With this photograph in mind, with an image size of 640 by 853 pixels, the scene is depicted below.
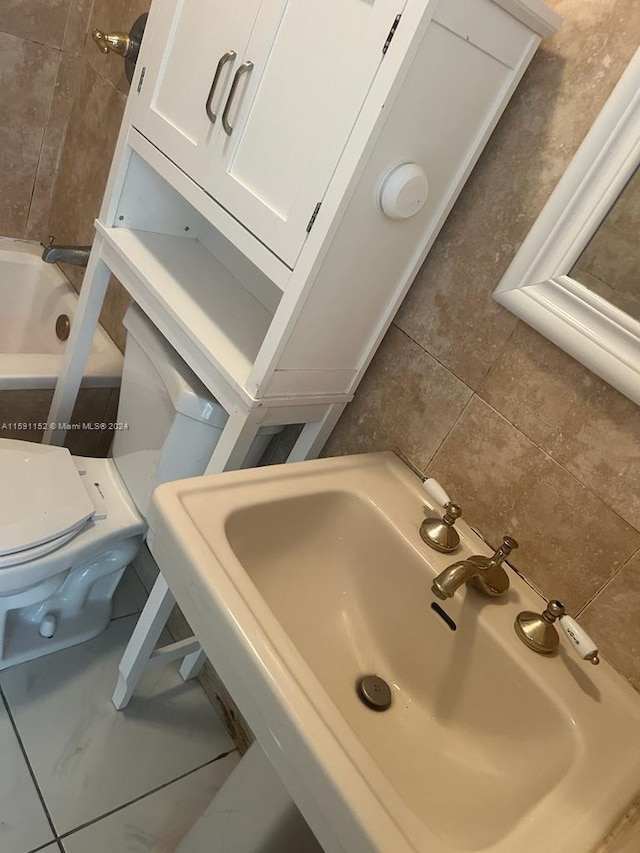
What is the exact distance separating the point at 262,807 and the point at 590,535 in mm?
683

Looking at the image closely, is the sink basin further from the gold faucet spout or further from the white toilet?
the white toilet

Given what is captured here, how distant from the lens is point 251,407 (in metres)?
0.99

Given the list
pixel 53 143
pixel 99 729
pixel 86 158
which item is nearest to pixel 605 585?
pixel 99 729

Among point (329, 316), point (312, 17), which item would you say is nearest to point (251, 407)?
point (329, 316)

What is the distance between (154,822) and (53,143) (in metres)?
2.03

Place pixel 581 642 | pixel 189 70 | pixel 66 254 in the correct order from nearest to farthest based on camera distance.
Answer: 1. pixel 581 642
2. pixel 189 70
3. pixel 66 254

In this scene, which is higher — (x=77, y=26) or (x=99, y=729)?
(x=77, y=26)

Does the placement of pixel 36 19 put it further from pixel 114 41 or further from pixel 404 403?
pixel 404 403

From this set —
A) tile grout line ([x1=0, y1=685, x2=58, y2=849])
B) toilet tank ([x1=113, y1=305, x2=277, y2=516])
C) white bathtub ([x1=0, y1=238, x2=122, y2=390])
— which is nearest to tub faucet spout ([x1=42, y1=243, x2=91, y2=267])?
white bathtub ([x1=0, y1=238, x2=122, y2=390])

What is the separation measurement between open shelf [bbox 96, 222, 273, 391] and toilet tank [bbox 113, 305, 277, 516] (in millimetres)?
76

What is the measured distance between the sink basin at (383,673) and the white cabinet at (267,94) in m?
0.40

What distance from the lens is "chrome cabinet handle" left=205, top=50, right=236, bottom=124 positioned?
0.96 meters

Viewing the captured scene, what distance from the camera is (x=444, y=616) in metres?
0.89

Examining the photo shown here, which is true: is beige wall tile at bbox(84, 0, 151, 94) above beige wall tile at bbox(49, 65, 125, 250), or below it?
above
